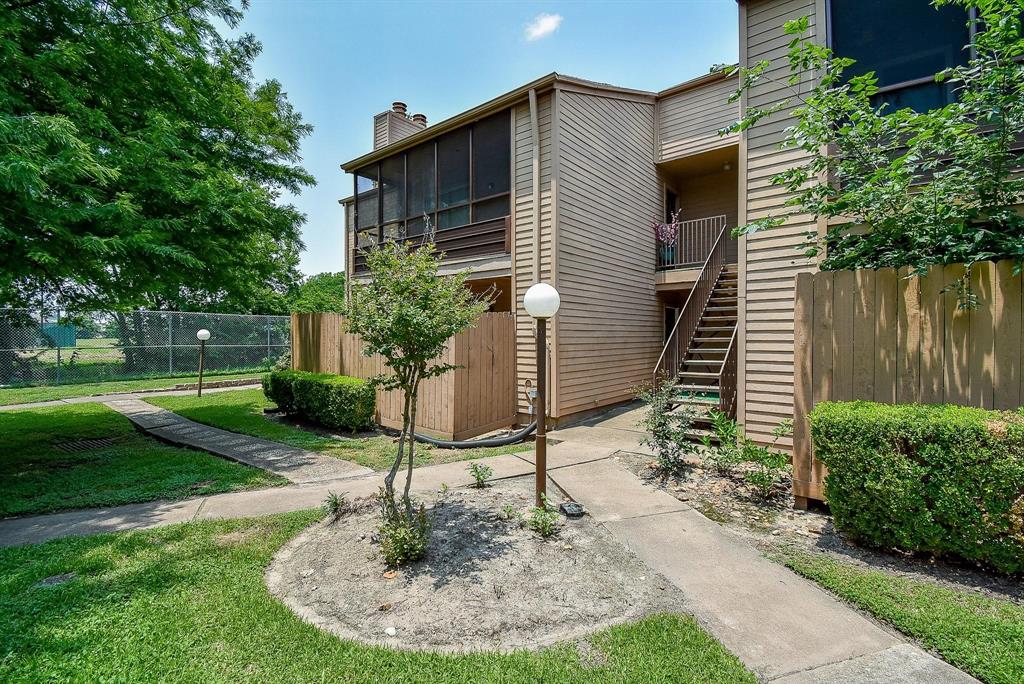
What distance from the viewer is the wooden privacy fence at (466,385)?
7371mm

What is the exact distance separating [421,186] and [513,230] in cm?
325

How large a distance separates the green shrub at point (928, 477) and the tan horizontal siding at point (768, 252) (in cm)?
242

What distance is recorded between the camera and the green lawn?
21.8ft

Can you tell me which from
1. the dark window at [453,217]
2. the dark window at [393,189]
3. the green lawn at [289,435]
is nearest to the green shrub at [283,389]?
the green lawn at [289,435]

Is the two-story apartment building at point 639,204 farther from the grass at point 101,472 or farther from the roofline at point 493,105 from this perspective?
the grass at point 101,472

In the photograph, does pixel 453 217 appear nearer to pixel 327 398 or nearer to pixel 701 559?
pixel 327 398

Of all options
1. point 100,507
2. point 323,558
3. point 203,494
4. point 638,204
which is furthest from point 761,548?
point 638,204

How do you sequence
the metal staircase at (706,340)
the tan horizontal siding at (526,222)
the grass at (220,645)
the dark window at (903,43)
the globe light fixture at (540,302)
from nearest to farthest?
the grass at (220,645), the globe light fixture at (540,302), the dark window at (903,43), the metal staircase at (706,340), the tan horizontal siding at (526,222)

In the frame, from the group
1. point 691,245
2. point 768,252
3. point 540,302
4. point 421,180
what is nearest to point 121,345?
point 421,180

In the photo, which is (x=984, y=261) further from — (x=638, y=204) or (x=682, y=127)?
(x=682, y=127)

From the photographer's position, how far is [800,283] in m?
4.36

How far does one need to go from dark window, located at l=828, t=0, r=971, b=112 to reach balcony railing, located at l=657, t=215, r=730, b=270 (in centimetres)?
483

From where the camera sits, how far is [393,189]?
1140cm

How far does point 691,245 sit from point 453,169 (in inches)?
234
